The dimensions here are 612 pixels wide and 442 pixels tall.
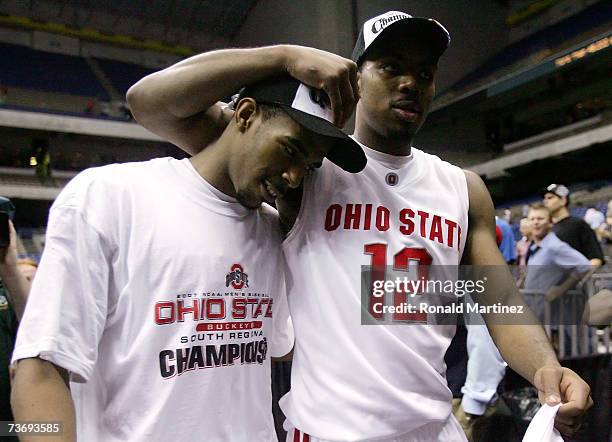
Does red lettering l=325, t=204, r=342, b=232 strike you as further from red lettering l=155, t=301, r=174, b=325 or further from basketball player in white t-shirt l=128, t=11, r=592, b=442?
red lettering l=155, t=301, r=174, b=325

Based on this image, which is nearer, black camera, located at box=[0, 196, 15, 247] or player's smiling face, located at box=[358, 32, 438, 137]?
player's smiling face, located at box=[358, 32, 438, 137]

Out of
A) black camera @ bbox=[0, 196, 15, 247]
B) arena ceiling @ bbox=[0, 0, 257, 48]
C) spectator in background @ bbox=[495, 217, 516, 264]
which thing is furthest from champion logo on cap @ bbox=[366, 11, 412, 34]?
arena ceiling @ bbox=[0, 0, 257, 48]

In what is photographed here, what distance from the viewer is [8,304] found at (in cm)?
235

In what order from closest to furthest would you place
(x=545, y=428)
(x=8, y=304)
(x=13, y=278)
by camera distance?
(x=545, y=428) → (x=13, y=278) → (x=8, y=304)

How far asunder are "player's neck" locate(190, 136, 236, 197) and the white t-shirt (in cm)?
2

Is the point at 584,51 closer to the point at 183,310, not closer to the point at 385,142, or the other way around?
the point at 385,142

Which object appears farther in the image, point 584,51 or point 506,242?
point 584,51

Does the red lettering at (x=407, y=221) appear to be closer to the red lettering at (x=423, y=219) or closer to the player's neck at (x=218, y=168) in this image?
the red lettering at (x=423, y=219)

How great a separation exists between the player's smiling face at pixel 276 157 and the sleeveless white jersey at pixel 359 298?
158 millimetres

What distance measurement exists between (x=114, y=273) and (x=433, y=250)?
715 mm

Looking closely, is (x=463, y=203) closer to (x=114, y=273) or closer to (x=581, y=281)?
(x=114, y=273)

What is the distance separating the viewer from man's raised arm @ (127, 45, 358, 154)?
1172 millimetres

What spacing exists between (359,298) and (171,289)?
1.37 feet

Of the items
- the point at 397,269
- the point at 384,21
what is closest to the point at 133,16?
the point at 384,21
